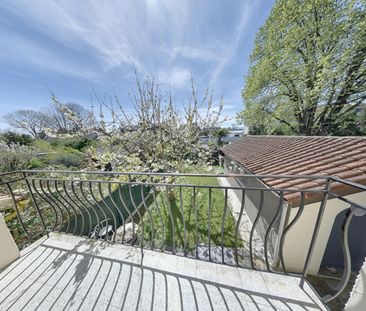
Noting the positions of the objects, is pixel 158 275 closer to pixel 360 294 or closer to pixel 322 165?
pixel 360 294

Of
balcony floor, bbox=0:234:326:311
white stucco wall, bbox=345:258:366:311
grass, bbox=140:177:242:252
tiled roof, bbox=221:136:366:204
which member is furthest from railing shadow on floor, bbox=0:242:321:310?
tiled roof, bbox=221:136:366:204

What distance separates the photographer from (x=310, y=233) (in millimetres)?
3387

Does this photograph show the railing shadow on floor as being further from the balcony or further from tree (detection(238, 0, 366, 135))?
tree (detection(238, 0, 366, 135))

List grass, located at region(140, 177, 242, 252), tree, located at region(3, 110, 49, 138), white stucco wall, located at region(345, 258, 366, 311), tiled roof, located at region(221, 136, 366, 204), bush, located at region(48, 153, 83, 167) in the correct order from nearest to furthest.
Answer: white stucco wall, located at region(345, 258, 366, 311) < tiled roof, located at region(221, 136, 366, 204) < grass, located at region(140, 177, 242, 252) < bush, located at region(48, 153, 83, 167) < tree, located at region(3, 110, 49, 138)

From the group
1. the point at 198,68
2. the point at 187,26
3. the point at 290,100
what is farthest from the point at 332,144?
the point at 290,100

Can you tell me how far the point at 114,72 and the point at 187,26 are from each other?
2557 millimetres

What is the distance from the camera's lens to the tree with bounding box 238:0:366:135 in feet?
24.2

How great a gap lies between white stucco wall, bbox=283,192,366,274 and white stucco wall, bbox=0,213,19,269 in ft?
15.2

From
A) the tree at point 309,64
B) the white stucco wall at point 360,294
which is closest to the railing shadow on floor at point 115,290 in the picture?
the white stucco wall at point 360,294

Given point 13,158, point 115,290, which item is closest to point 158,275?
point 115,290

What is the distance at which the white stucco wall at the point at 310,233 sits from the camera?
317 centimetres

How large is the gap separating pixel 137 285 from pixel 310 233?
11.8 feet

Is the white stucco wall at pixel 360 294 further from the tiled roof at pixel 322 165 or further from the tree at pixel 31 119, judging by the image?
the tree at pixel 31 119

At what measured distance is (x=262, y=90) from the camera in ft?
35.9
